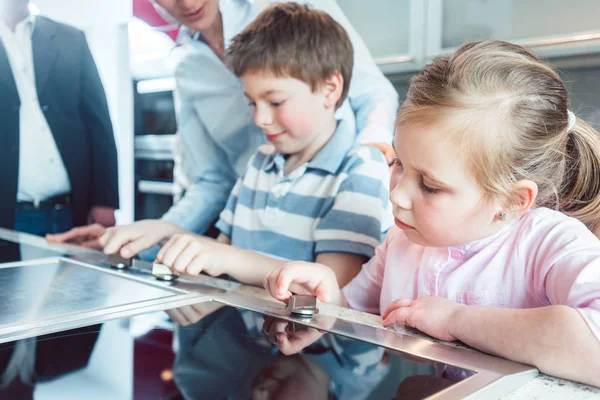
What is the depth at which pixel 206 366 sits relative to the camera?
58cm

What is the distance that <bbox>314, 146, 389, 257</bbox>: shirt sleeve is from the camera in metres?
1.25

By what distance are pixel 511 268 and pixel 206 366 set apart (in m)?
0.44

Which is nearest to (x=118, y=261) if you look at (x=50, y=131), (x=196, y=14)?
(x=196, y=14)

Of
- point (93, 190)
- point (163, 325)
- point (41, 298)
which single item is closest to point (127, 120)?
point (93, 190)

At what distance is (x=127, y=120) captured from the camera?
6.94 ft

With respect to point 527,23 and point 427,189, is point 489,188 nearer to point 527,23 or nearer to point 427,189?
point 427,189

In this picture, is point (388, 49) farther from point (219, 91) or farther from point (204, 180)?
point (204, 180)

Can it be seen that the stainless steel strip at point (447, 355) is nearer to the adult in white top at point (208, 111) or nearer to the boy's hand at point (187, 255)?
the boy's hand at point (187, 255)

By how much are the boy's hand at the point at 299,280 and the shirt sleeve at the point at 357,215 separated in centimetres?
37

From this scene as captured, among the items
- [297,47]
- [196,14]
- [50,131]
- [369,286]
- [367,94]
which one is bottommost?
[369,286]

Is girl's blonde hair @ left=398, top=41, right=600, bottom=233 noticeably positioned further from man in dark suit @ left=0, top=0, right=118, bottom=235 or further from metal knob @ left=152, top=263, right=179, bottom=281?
man in dark suit @ left=0, top=0, right=118, bottom=235

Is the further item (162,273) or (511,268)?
(162,273)

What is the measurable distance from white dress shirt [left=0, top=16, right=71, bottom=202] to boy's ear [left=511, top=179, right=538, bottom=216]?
65.9 inches

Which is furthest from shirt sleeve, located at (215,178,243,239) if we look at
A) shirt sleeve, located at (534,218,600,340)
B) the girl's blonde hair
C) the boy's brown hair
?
shirt sleeve, located at (534,218,600,340)
